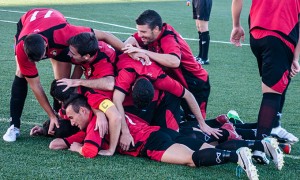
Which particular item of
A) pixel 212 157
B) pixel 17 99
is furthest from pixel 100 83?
pixel 212 157

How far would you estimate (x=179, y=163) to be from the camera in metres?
5.20

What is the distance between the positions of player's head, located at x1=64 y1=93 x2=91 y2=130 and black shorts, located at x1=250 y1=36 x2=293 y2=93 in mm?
1610

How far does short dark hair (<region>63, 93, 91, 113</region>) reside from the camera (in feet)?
18.0

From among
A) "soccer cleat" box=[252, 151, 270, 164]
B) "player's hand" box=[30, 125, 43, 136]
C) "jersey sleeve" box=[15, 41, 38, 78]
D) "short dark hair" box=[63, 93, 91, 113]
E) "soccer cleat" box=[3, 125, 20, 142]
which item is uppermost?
"jersey sleeve" box=[15, 41, 38, 78]

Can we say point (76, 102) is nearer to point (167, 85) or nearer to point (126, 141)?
point (126, 141)

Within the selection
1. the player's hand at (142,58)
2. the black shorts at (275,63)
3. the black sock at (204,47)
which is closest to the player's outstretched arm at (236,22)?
the black shorts at (275,63)

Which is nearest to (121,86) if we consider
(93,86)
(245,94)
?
(93,86)

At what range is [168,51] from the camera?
6.02 metres

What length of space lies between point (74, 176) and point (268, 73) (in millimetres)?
1881

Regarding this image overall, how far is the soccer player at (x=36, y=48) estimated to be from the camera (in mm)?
5168

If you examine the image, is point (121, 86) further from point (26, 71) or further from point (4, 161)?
point (4, 161)

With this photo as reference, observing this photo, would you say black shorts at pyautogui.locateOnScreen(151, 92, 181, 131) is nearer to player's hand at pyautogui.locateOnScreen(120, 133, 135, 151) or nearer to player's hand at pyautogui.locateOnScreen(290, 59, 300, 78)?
player's hand at pyautogui.locateOnScreen(120, 133, 135, 151)

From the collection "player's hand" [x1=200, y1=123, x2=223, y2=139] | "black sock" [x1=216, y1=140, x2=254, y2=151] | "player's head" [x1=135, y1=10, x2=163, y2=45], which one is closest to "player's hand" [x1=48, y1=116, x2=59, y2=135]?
"player's head" [x1=135, y1=10, x2=163, y2=45]

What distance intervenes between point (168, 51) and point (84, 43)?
1.00m
